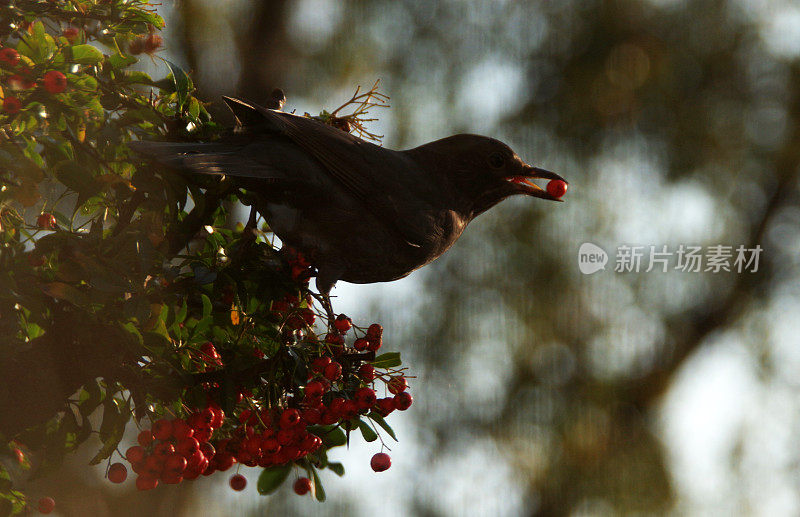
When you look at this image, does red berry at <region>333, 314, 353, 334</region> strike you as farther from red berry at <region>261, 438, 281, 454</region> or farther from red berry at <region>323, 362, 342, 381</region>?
red berry at <region>261, 438, 281, 454</region>

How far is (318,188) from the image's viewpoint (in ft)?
A: 4.31

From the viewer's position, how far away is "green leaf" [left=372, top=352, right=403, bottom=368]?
4.48 ft

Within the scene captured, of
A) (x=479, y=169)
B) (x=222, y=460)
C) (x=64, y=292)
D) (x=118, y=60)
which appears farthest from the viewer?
(x=479, y=169)

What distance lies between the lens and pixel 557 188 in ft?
5.25

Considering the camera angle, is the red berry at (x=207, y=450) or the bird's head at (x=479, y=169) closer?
the red berry at (x=207, y=450)

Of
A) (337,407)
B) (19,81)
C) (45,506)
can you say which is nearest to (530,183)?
(337,407)

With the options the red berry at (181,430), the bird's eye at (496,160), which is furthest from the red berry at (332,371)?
the bird's eye at (496,160)

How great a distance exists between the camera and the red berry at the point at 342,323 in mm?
1325

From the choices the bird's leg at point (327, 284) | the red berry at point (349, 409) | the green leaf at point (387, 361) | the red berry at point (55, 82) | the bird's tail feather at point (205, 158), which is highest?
the red berry at point (55, 82)

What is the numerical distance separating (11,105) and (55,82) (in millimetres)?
76

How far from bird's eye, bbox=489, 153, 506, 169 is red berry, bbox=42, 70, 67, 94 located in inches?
33.4

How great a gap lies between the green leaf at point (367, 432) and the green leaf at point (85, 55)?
79 cm

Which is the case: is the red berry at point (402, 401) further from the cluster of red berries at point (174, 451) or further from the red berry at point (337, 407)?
the cluster of red berries at point (174, 451)

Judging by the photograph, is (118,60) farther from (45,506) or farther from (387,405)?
(45,506)
